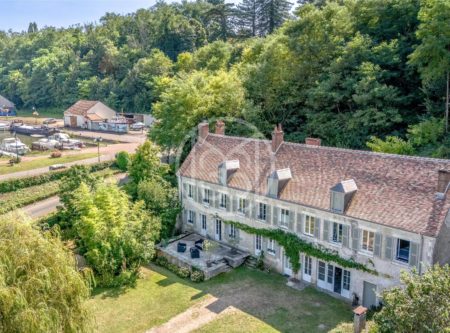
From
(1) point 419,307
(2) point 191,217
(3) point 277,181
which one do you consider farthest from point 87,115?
(1) point 419,307

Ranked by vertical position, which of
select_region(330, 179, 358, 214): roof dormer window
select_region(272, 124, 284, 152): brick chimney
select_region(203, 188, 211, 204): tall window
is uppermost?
select_region(272, 124, 284, 152): brick chimney

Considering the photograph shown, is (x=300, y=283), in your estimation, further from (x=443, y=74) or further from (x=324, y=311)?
(x=443, y=74)

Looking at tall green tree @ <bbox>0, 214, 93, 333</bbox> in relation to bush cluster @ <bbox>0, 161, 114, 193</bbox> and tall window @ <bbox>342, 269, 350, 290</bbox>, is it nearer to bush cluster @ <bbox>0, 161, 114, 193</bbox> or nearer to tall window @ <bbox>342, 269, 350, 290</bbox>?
tall window @ <bbox>342, 269, 350, 290</bbox>

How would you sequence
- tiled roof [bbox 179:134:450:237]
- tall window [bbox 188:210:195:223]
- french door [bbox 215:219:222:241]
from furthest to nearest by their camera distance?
tall window [bbox 188:210:195:223], french door [bbox 215:219:222:241], tiled roof [bbox 179:134:450:237]

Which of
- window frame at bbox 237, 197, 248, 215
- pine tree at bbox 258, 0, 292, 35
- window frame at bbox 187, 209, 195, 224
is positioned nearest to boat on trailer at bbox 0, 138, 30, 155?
window frame at bbox 187, 209, 195, 224

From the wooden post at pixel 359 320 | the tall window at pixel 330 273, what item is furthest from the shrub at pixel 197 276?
the wooden post at pixel 359 320

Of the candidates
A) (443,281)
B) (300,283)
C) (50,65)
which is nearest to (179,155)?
(300,283)

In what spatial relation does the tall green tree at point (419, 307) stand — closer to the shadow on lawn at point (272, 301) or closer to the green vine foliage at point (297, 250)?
the shadow on lawn at point (272, 301)

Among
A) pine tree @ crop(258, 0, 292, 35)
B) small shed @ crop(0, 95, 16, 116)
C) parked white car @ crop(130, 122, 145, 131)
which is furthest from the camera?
small shed @ crop(0, 95, 16, 116)
